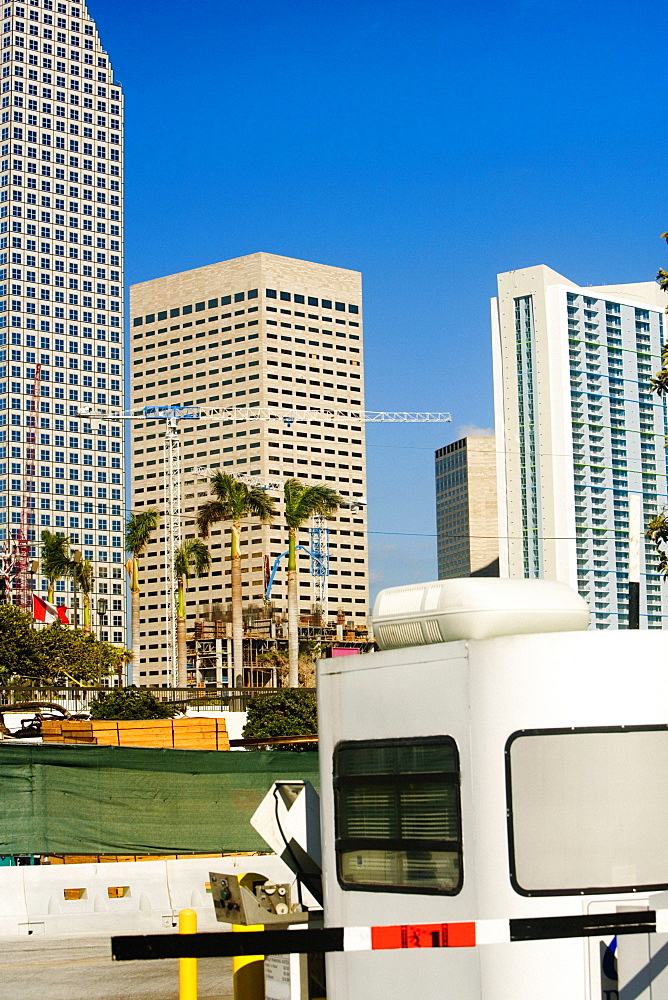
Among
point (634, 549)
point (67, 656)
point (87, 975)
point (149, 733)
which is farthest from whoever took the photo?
point (67, 656)

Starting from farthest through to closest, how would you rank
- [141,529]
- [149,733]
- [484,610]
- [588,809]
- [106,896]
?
[141,529]
[149,733]
[106,896]
[484,610]
[588,809]

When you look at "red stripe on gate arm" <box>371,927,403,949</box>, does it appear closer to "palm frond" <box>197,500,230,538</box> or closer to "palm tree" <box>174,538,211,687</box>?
"palm frond" <box>197,500,230,538</box>

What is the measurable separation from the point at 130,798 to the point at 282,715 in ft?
139

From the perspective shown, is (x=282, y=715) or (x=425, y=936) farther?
(x=282, y=715)

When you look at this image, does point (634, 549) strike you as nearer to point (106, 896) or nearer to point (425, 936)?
point (106, 896)

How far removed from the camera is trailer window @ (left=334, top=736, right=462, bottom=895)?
5820 mm

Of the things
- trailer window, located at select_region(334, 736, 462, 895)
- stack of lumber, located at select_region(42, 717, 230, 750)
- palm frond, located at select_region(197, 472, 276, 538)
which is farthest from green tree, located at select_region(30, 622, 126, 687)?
trailer window, located at select_region(334, 736, 462, 895)

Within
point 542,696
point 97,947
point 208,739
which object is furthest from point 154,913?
point 542,696

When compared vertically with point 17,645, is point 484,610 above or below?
below

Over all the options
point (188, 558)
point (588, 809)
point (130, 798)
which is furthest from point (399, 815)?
point (188, 558)

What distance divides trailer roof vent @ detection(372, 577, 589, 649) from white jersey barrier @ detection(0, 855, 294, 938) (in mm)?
12503

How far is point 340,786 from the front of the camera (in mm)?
6434

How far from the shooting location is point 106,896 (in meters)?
17.9

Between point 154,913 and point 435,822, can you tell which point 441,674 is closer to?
point 435,822
